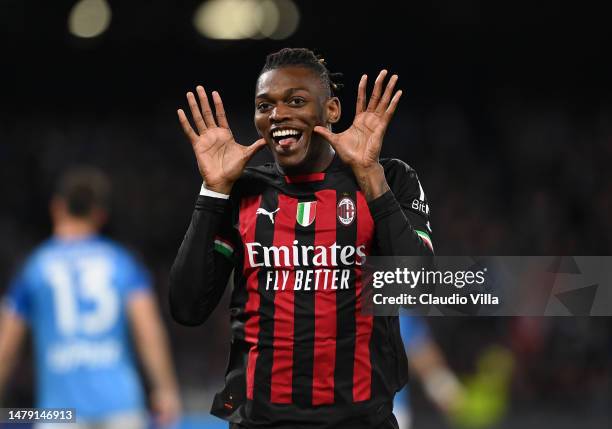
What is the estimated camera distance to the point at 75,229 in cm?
490

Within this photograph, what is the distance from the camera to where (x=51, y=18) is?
13438 mm

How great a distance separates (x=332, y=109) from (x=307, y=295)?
0.59 meters

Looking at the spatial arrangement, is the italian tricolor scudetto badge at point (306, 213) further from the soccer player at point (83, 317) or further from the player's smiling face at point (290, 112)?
the soccer player at point (83, 317)

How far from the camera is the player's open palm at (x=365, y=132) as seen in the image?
2.82 m

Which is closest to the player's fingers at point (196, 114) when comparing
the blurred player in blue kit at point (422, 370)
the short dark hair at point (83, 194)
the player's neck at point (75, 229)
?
the short dark hair at point (83, 194)

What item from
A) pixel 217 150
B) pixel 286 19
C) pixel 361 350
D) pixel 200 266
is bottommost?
pixel 361 350

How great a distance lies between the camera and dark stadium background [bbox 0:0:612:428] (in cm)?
1225

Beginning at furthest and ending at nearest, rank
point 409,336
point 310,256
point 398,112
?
1. point 398,112
2. point 409,336
3. point 310,256

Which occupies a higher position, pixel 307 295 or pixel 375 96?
pixel 375 96

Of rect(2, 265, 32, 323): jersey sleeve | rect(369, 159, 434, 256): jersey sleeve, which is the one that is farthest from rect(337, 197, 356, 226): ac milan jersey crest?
rect(2, 265, 32, 323): jersey sleeve

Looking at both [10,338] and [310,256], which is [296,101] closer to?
[310,256]

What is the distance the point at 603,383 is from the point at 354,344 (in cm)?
797

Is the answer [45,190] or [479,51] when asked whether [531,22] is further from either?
[45,190]

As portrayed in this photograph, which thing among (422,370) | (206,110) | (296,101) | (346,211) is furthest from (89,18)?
(346,211)
